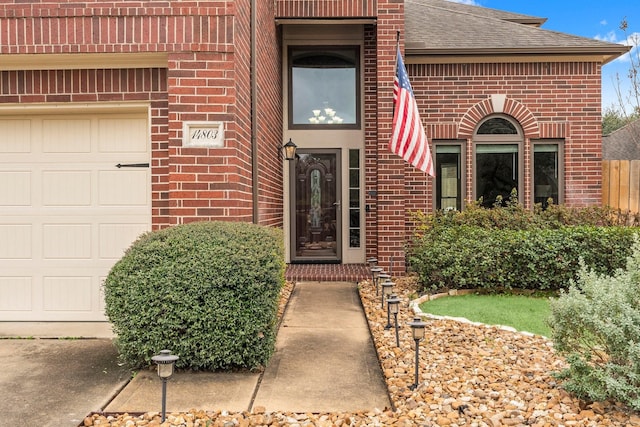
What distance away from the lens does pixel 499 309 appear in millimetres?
5516

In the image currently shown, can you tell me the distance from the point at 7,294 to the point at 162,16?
3398 millimetres

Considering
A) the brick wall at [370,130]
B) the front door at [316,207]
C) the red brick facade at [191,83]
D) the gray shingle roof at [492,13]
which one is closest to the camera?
the red brick facade at [191,83]

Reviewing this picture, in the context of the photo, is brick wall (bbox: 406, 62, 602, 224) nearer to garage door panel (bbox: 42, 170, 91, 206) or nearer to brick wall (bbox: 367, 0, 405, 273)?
brick wall (bbox: 367, 0, 405, 273)

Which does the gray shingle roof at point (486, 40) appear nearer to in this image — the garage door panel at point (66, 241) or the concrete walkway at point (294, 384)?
the concrete walkway at point (294, 384)

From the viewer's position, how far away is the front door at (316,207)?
9.04 metres

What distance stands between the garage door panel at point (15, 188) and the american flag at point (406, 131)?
4.42 metres

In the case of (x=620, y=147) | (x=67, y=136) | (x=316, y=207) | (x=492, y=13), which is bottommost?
(x=316, y=207)

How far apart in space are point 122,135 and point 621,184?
820 centimetres

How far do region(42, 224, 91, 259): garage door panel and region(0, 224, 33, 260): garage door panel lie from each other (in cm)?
16

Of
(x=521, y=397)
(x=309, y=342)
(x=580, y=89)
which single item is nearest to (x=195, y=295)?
(x=309, y=342)

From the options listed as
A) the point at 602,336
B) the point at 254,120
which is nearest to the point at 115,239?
the point at 254,120

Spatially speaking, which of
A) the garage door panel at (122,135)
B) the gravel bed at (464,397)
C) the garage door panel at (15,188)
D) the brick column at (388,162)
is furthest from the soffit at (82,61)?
the brick column at (388,162)

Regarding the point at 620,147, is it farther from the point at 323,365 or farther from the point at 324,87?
the point at 323,365

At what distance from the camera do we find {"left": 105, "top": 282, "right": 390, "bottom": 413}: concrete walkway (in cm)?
309
